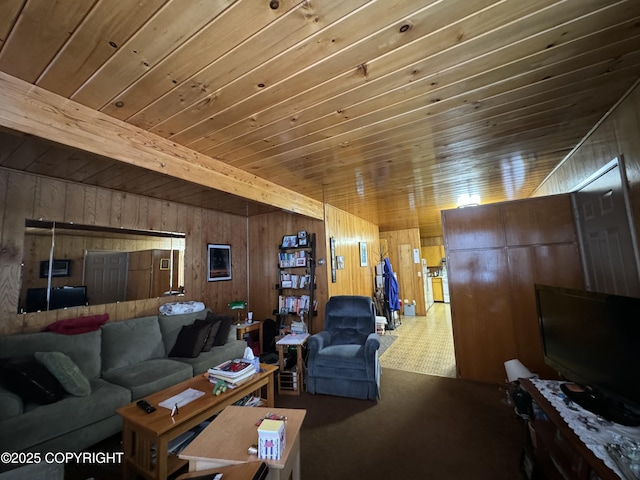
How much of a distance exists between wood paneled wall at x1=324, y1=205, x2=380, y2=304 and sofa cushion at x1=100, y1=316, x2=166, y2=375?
92.9 inches

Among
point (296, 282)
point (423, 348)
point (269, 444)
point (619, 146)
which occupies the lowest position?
point (423, 348)

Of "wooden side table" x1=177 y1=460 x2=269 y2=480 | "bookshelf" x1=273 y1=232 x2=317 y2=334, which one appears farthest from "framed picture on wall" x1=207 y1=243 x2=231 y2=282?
"wooden side table" x1=177 y1=460 x2=269 y2=480

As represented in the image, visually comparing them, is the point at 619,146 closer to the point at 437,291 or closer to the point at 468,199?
the point at 468,199

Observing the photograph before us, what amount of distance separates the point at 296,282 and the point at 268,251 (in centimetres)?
80

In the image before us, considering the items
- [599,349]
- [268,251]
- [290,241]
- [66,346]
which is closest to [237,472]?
[599,349]

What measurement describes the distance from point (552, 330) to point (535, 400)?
0.50 metres

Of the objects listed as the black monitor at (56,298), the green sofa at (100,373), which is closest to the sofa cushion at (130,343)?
the green sofa at (100,373)

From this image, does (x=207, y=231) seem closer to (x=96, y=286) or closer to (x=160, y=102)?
(x=96, y=286)

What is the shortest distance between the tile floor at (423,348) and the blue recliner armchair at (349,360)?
85 cm

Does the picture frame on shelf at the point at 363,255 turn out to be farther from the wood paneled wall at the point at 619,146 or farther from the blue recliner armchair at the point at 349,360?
the wood paneled wall at the point at 619,146

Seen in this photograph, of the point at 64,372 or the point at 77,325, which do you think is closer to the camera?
the point at 64,372

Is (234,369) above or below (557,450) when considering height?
above

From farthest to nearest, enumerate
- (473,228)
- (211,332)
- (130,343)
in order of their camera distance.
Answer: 1. (473,228)
2. (211,332)
3. (130,343)

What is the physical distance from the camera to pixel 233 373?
7.11 feet
